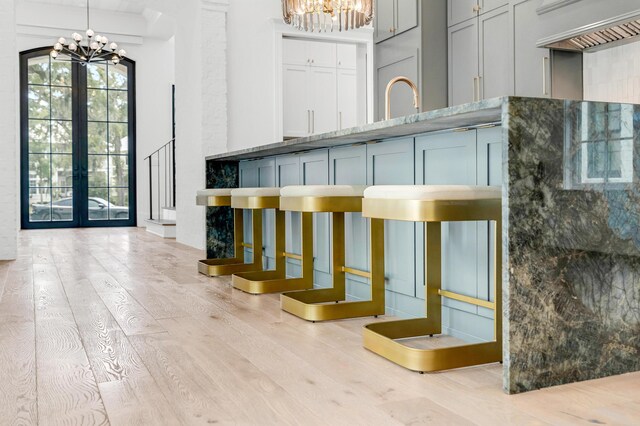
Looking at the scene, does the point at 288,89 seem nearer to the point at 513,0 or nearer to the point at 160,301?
the point at 513,0

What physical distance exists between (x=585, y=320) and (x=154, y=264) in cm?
386

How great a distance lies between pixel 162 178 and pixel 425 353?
30.4 feet

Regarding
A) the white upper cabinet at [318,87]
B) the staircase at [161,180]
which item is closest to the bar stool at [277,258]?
the white upper cabinet at [318,87]

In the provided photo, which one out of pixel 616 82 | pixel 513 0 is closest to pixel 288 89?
pixel 513 0

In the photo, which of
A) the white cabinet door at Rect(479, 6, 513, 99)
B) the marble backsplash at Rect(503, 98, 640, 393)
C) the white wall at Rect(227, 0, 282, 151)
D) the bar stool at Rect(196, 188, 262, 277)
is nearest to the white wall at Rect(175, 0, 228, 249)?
the white wall at Rect(227, 0, 282, 151)

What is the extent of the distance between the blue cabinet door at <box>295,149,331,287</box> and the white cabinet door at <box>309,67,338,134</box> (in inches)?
150

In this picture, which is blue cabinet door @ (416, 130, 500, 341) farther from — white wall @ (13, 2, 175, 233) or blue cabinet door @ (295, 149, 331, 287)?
white wall @ (13, 2, 175, 233)

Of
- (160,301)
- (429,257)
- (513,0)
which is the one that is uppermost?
(513,0)

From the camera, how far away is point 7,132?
5.50 m

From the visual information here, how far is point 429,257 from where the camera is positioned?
237cm

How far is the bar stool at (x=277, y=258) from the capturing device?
3342 millimetres

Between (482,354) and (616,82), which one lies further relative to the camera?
(616,82)

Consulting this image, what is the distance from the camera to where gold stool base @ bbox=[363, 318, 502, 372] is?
77.5 inches

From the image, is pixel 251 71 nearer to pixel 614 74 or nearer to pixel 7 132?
pixel 7 132
